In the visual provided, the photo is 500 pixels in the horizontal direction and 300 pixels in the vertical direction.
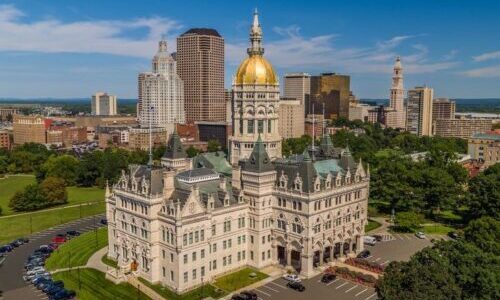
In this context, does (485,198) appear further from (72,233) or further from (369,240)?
(72,233)

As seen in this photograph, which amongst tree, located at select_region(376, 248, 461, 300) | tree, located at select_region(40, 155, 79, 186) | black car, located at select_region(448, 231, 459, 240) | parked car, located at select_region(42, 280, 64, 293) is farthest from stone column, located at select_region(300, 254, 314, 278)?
tree, located at select_region(40, 155, 79, 186)

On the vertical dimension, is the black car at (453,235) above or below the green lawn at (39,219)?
above

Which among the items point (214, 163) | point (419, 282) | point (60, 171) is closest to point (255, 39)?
point (214, 163)

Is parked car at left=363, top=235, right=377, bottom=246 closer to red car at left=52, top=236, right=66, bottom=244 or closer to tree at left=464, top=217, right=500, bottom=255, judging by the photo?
tree at left=464, top=217, right=500, bottom=255

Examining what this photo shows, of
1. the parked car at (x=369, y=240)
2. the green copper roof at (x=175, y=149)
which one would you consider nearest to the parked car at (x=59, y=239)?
the green copper roof at (x=175, y=149)

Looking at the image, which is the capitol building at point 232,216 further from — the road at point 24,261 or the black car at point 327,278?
the road at point 24,261

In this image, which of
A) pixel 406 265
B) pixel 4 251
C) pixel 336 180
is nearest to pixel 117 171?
pixel 4 251
